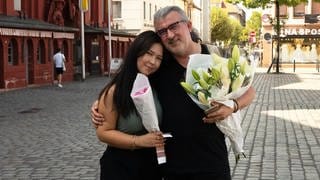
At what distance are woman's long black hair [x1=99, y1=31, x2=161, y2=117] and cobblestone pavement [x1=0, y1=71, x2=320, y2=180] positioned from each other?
15.1ft

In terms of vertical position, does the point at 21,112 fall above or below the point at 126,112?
below

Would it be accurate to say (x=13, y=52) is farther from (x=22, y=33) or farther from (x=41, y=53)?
(x=41, y=53)

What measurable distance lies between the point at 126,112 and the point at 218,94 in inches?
21.1

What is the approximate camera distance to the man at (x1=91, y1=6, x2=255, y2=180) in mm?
3475

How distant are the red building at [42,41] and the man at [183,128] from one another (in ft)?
71.3

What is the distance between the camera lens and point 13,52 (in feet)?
88.2

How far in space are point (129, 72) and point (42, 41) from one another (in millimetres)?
26552

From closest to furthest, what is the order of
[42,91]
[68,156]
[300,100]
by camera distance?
[68,156] < [300,100] < [42,91]

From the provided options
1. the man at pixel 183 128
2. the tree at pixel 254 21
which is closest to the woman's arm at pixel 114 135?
the man at pixel 183 128

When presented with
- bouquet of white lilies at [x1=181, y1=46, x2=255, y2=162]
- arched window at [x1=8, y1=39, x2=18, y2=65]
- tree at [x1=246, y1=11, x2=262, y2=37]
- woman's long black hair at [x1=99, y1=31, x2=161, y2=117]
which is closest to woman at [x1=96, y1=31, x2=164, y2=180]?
woman's long black hair at [x1=99, y1=31, x2=161, y2=117]

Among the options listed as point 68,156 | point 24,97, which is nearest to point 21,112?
point 24,97

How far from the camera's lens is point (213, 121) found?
11.2 feet

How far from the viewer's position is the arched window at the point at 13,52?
26553 mm

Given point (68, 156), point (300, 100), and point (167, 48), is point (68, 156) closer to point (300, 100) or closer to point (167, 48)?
point (167, 48)
